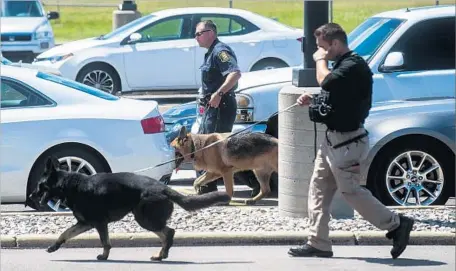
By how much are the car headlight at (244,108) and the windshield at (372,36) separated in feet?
4.51

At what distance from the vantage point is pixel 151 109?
9.91 metres

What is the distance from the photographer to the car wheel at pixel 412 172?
9547mm

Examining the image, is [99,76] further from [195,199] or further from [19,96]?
[195,199]

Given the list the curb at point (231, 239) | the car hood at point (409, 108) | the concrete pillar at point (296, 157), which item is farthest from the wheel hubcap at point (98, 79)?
the curb at point (231, 239)

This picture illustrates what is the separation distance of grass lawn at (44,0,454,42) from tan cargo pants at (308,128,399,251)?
42.7 ft

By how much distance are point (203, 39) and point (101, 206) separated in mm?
3199

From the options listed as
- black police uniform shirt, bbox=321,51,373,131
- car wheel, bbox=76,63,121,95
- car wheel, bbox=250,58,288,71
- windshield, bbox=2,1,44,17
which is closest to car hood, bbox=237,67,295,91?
Answer: black police uniform shirt, bbox=321,51,373,131

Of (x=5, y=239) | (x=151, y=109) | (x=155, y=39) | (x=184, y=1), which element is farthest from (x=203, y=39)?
(x=184, y=1)

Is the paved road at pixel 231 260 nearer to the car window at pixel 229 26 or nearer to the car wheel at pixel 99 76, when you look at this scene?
the car wheel at pixel 99 76

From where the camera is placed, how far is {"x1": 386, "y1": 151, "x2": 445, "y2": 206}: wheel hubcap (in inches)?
376

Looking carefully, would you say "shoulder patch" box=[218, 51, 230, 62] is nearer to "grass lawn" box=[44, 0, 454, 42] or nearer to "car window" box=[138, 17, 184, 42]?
"car window" box=[138, 17, 184, 42]

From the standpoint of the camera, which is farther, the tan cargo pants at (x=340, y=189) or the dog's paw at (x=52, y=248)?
the dog's paw at (x=52, y=248)

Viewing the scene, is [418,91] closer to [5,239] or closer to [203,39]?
[203,39]

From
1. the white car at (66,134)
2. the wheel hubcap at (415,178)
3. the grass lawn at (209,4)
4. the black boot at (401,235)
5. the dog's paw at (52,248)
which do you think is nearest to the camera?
the black boot at (401,235)
